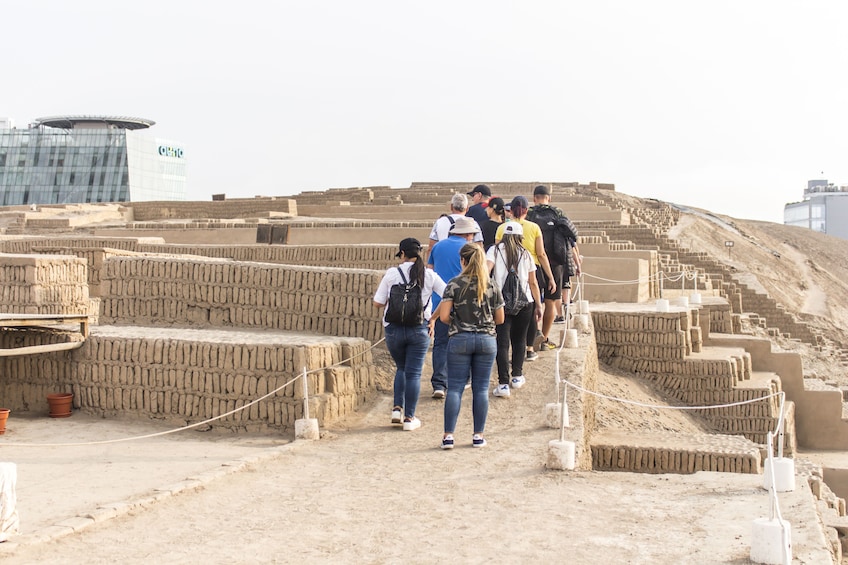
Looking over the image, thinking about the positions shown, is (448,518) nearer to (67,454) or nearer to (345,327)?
(67,454)

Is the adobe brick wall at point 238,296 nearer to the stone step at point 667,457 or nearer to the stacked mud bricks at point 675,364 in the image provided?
the stone step at point 667,457

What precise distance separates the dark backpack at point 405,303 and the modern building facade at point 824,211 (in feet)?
268

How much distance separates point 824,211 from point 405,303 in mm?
86961

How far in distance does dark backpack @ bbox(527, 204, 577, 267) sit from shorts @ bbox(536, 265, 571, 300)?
0.24 feet

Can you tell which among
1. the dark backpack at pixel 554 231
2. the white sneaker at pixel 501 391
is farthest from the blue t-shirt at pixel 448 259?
the dark backpack at pixel 554 231

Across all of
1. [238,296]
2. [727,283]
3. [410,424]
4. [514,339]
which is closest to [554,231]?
[514,339]

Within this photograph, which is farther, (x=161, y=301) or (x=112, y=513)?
(x=161, y=301)

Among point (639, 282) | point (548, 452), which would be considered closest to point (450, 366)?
point (548, 452)

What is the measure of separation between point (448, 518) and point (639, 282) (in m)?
11.2

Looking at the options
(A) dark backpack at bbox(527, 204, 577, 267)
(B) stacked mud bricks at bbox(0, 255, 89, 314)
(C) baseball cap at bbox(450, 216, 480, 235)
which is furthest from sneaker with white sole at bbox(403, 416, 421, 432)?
(B) stacked mud bricks at bbox(0, 255, 89, 314)

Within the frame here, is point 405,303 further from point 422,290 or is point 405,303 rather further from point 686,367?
point 686,367

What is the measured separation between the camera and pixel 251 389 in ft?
28.2

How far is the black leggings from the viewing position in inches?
343

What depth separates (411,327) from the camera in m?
7.96
